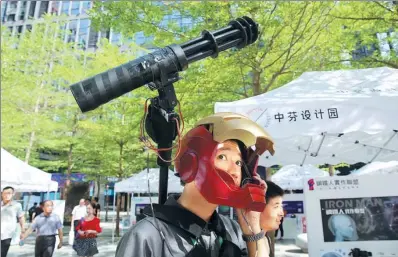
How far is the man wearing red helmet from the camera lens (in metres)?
1.36

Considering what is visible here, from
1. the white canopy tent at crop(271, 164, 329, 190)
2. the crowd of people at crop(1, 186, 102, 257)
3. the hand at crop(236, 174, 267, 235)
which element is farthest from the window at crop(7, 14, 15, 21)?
the hand at crop(236, 174, 267, 235)

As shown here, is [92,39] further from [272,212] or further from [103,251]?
[272,212]

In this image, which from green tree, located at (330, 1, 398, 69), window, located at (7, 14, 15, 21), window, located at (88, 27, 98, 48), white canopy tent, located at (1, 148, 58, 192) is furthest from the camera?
window, located at (7, 14, 15, 21)

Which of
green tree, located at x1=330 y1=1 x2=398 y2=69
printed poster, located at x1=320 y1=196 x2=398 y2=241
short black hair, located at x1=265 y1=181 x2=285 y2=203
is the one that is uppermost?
green tree, located at x1=330 y1=1 x2=398 y2=69

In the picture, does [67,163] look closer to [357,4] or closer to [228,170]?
[357,4]

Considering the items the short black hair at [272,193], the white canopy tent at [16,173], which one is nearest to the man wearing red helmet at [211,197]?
the short black hair at [272,193]

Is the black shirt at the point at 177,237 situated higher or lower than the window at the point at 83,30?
lower

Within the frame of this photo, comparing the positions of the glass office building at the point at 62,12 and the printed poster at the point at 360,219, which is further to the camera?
the glass office building at the point at 62,12

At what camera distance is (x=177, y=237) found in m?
1.37

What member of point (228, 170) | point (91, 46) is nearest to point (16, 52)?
point (228, 170)

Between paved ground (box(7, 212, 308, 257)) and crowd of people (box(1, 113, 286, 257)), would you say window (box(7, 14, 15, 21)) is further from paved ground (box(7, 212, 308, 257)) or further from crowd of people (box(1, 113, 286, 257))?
crowd of people (box(1, 113, 286, 257))

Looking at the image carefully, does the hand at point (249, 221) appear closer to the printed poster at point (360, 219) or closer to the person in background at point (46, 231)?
A: the printed poster at point (360, 219)

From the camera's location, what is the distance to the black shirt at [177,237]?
1285 mm

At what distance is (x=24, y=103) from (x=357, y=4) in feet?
47.5
